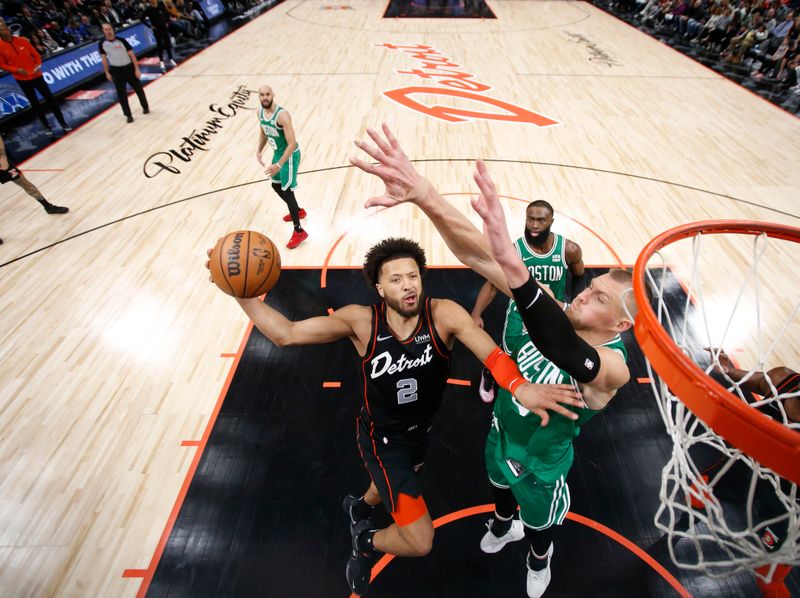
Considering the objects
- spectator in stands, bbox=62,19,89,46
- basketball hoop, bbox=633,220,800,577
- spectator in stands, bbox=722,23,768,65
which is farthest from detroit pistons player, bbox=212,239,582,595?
spectator in stands, bbox=722,23,768,65

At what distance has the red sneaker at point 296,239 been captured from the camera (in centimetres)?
562

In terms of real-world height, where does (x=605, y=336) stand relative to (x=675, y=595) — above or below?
above

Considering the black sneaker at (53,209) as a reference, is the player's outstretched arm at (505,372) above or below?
above

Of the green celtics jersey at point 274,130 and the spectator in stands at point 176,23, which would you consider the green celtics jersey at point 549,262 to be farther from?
the spectator in stands at point 176,23

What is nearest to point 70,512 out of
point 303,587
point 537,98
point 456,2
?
point 303,587

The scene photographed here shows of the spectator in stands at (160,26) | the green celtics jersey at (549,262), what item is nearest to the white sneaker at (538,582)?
the green celtics jersey at (549,262)

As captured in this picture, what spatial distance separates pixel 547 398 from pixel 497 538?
1426 mm

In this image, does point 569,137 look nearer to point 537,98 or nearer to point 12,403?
point 537,98

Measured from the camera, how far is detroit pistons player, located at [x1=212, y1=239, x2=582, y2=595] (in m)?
2.52

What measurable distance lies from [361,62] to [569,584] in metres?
13.3

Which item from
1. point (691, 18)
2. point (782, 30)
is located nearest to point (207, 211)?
point (782, 30)

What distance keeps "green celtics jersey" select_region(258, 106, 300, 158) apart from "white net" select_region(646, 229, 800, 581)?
4.27m

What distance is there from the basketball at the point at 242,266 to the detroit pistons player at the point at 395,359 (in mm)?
97

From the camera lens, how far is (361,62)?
41.3 ft
